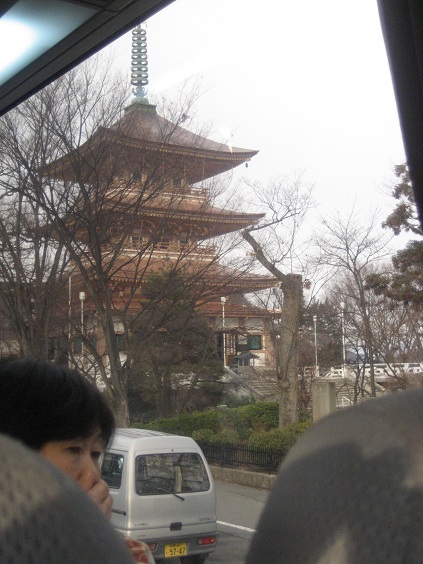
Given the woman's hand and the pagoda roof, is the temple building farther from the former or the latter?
the woman's hand

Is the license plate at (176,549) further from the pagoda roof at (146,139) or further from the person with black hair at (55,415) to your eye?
the person with black hair at (55,415)

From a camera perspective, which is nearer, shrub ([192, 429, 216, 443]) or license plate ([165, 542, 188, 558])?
license plate ([165, 542, 188, 558])

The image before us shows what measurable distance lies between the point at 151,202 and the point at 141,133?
0.50 metres

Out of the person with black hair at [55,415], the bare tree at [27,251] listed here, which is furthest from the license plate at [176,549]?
the person with black hair at [55,415]

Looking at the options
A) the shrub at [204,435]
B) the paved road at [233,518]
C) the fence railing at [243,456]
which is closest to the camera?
the paved road at [233,518]

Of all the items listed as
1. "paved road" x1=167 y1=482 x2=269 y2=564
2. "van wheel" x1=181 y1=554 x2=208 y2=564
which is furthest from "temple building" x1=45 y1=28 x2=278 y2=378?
"van wheel" x1=181 y1=554 x2=208 y2=564

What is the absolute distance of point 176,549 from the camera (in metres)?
3.73

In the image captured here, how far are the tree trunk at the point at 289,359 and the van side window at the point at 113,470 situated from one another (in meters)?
2.76

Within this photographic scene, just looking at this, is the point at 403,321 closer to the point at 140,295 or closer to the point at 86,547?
the point at 140,295

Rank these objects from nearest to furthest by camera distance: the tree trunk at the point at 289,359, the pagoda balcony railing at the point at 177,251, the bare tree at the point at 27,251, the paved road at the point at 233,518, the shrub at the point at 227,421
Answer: the paved road at the point at 233,518, the bare tree at the point at 27,251, the pagoda balcony railing at the point at 177,251, the tree trunk at the point at 289,359, the shrub at the point at 227,421

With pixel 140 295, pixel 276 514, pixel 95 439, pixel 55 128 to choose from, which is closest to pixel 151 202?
pixel 55 128

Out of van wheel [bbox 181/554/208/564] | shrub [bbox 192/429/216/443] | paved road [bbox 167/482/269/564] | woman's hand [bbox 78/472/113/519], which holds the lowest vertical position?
van wheel [bbox 181/554/208/564]

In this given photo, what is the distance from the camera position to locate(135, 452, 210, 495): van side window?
12.5 feet

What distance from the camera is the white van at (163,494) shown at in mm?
3713
